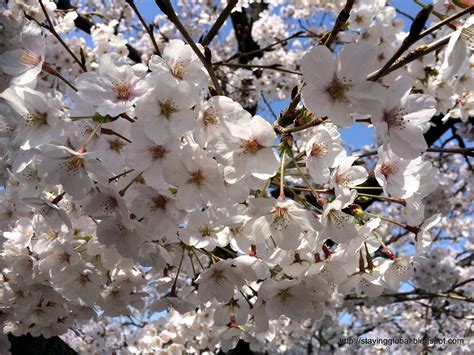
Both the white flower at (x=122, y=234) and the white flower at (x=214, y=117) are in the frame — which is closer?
the white flower at (x=214, y=117)

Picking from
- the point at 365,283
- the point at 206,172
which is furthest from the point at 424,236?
the point at 206,172

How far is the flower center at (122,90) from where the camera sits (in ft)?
3.61

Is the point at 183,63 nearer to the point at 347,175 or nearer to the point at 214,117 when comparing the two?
the point at 214,117

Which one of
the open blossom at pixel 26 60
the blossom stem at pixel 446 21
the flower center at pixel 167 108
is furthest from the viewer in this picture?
the open blossom at pixel 26 60

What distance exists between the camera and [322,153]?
3.98 ft

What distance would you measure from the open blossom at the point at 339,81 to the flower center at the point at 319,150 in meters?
0.16

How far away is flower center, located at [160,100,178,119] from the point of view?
3.34ft

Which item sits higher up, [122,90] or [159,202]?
[122,90]

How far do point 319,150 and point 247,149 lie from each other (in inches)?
9.9

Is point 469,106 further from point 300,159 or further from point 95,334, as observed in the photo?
point 95,334

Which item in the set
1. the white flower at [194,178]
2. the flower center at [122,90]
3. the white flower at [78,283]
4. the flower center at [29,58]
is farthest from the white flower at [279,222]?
the flower center at [29,58]

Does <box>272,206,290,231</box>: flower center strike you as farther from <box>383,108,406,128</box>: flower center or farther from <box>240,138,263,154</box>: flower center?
<box>383,108,406,128</box>: flower center

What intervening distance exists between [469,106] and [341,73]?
2.21 meters

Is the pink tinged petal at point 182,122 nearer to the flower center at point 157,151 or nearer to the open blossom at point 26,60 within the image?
the flower center at point 157,151
